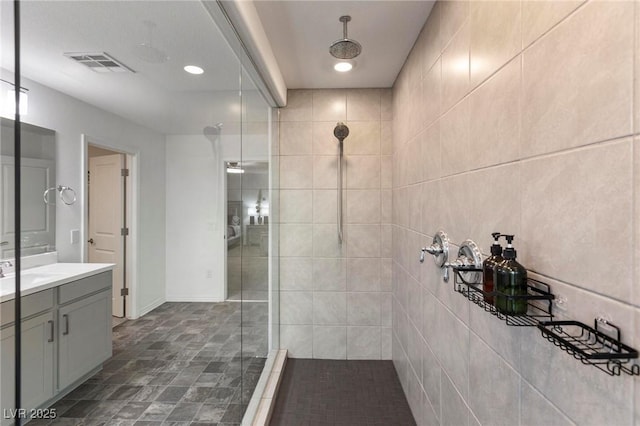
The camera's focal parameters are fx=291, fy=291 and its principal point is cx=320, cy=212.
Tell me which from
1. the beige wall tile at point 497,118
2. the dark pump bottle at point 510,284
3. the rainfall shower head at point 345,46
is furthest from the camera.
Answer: the rainfall shower head at point 345,46

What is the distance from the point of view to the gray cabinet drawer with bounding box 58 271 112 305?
0.79 meters

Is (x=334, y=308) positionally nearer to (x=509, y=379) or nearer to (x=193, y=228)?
(x=193, y=228)

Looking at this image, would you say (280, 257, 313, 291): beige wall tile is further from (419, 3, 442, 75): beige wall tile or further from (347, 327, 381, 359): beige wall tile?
(419, 3, 442, 75): beige wall tile

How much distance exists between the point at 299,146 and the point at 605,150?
7.22 feet

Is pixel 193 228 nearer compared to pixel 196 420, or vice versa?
pixel 196 420

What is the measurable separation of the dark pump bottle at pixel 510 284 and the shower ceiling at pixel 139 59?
48.3 inches

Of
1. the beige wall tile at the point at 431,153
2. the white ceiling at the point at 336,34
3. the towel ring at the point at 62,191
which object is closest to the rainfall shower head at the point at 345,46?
the white ceiling at the point at 336,34

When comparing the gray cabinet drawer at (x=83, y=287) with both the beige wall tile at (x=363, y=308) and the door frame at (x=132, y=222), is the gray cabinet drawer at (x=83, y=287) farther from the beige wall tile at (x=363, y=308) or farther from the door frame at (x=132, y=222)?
the beige wall tile at (x=363, y=308)

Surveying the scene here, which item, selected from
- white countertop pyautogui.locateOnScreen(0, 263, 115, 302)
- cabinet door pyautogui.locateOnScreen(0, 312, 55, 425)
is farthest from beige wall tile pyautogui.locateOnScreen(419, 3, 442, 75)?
cabinet door pyautogui.locateOnScreen(0, 312, 55, 425)

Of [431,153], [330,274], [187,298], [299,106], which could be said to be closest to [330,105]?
[299,106]

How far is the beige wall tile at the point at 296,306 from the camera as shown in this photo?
2.60 metres

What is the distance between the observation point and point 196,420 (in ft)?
4.36

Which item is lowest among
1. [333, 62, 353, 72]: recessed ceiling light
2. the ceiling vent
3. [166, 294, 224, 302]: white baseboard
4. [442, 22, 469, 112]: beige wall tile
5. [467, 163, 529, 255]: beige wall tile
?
[166, 294, 224, 302]: white baseboard

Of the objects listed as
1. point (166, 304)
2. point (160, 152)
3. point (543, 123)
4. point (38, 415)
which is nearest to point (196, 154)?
point (160, 152)
